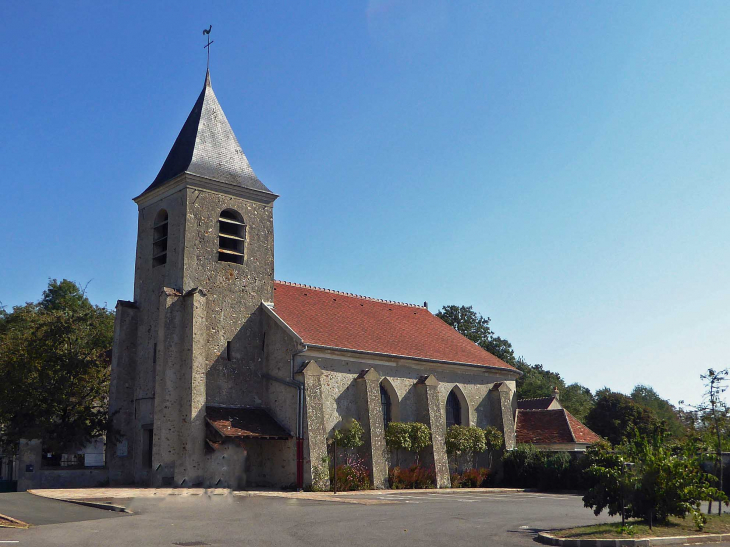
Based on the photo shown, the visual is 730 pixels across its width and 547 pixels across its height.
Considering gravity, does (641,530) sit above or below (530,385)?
below

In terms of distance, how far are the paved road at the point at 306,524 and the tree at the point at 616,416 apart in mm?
32369

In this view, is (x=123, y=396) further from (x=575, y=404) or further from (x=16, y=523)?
(x=575, y=404)

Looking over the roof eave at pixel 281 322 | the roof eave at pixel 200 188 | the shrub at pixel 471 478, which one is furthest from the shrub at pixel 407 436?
the roof eave at pixel 200 188

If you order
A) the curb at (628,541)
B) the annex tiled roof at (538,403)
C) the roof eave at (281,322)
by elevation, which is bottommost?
the curb at (628,541)

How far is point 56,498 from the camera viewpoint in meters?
19.6

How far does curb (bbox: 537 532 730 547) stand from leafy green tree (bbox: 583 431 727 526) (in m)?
0.69

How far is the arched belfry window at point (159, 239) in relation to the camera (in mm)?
29328

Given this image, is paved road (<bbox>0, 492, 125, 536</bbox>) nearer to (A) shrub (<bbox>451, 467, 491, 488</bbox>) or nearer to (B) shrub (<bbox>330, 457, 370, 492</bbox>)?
(B) shrub (<bbox>330, 457, 370, 492</bbox>)

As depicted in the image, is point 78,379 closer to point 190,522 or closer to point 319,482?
point 319,482

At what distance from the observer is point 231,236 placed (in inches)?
1150

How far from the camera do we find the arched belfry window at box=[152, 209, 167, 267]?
29328 millimetres

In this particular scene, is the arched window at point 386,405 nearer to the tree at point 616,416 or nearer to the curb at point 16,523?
the curb at point 16,523

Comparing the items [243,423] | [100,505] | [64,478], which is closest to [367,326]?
[243,423]

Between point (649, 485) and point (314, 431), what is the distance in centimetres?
1377
